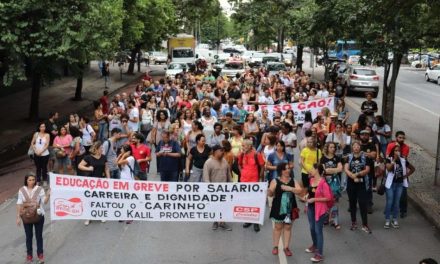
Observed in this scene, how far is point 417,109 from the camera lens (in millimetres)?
27250

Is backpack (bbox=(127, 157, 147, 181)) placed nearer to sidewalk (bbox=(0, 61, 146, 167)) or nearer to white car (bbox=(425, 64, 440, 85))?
sidewalk (bbox=(0, 61, 146, 167))

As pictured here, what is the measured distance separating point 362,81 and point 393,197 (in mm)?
22260

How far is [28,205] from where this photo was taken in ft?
Result: 26.8

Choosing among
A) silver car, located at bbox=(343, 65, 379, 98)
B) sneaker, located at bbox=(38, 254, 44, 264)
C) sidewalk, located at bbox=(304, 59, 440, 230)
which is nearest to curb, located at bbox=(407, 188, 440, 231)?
sidewalk, located at bbox=(304, 59, 440, 230)

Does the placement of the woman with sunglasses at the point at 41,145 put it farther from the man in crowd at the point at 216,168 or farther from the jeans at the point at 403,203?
the jeans at the point at 403,203

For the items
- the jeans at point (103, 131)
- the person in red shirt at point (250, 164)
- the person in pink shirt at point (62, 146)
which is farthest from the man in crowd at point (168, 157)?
the jeans at point (103, 131)

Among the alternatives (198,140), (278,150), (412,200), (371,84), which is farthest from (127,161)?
(371,84)

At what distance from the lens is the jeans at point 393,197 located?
33.0 ft

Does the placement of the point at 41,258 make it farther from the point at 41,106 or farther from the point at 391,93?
the point at 41,106

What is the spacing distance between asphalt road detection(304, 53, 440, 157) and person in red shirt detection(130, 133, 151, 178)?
9.91 metres

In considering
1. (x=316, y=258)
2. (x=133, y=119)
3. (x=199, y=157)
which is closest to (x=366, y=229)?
(x=316, y=258)

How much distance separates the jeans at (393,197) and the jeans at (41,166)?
737cm

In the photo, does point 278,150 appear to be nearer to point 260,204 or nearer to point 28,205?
point 260,204

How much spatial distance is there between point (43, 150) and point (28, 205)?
4.63 m
